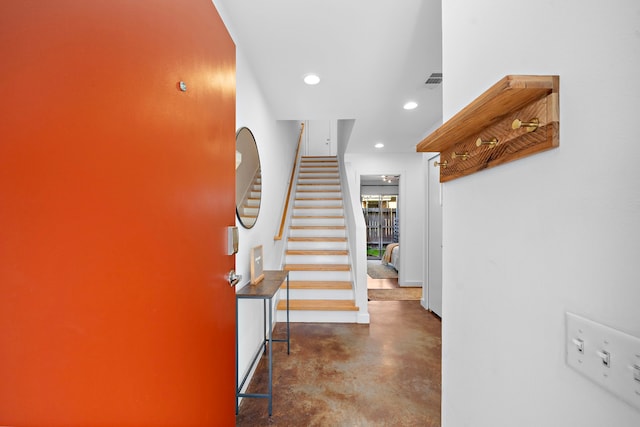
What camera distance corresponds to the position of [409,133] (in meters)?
3.74

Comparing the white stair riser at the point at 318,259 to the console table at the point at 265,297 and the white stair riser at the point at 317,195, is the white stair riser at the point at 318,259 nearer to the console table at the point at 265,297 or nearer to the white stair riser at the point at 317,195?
the console table at the point at 265,297

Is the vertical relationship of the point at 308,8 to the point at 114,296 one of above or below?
above

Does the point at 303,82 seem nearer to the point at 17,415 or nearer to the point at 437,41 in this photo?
the point at 437,41

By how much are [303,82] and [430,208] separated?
252cm

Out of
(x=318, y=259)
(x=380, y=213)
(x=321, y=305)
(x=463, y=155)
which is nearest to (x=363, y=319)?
(x=321, y=305)

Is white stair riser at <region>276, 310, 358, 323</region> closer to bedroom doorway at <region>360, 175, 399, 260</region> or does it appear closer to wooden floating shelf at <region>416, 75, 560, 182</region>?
wooden floating shelf at <region>416, 75, 560, 182</region>

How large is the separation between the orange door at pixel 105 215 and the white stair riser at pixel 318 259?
2743 millimetres

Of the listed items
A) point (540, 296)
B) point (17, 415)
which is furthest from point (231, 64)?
point (540, 296)

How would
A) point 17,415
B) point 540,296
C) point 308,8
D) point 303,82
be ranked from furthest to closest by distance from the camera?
point 303,82 → point 308,8 → point 540,296 → point 17,415

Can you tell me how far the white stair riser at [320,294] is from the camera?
10.8 feet

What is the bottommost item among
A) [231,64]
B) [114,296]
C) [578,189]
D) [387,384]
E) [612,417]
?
[387,384]

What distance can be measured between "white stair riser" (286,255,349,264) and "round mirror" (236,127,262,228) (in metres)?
1.46

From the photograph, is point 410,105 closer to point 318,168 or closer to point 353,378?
point 353,378

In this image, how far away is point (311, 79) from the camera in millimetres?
2275
